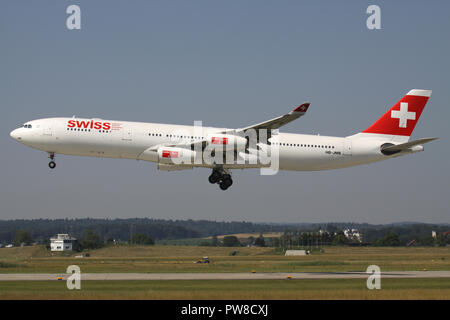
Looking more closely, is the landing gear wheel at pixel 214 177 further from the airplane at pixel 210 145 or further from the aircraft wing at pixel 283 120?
the aircraft wing at pixel 283 120

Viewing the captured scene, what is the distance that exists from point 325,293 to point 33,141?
2742cm

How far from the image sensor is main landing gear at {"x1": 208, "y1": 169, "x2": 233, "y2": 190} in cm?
4991

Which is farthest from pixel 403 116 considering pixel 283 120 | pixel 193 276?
pixel 193 276

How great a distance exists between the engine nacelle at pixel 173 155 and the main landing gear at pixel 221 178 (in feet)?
13.7

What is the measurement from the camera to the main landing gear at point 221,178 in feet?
164

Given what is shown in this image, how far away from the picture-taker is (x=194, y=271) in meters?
42.9

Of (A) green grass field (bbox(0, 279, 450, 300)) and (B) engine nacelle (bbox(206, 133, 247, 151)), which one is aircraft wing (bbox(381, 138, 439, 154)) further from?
(A) green grass field (bbox(0, 279, 450, 300))

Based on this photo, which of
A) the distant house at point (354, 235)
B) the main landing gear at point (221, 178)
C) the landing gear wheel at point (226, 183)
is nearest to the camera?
the main landing gear at point (221, 178)

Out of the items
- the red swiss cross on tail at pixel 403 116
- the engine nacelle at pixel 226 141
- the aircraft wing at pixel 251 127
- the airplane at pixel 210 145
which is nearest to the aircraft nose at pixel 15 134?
the airplane at pixel 210 145

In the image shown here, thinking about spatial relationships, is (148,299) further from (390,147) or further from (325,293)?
(390,147)

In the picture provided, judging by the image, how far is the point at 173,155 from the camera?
150ft

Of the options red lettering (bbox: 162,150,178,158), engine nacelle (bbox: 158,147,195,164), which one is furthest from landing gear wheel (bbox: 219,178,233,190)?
red lettering (bbox: 162,150,178,158)

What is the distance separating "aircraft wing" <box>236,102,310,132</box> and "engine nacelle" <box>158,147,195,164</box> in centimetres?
467
